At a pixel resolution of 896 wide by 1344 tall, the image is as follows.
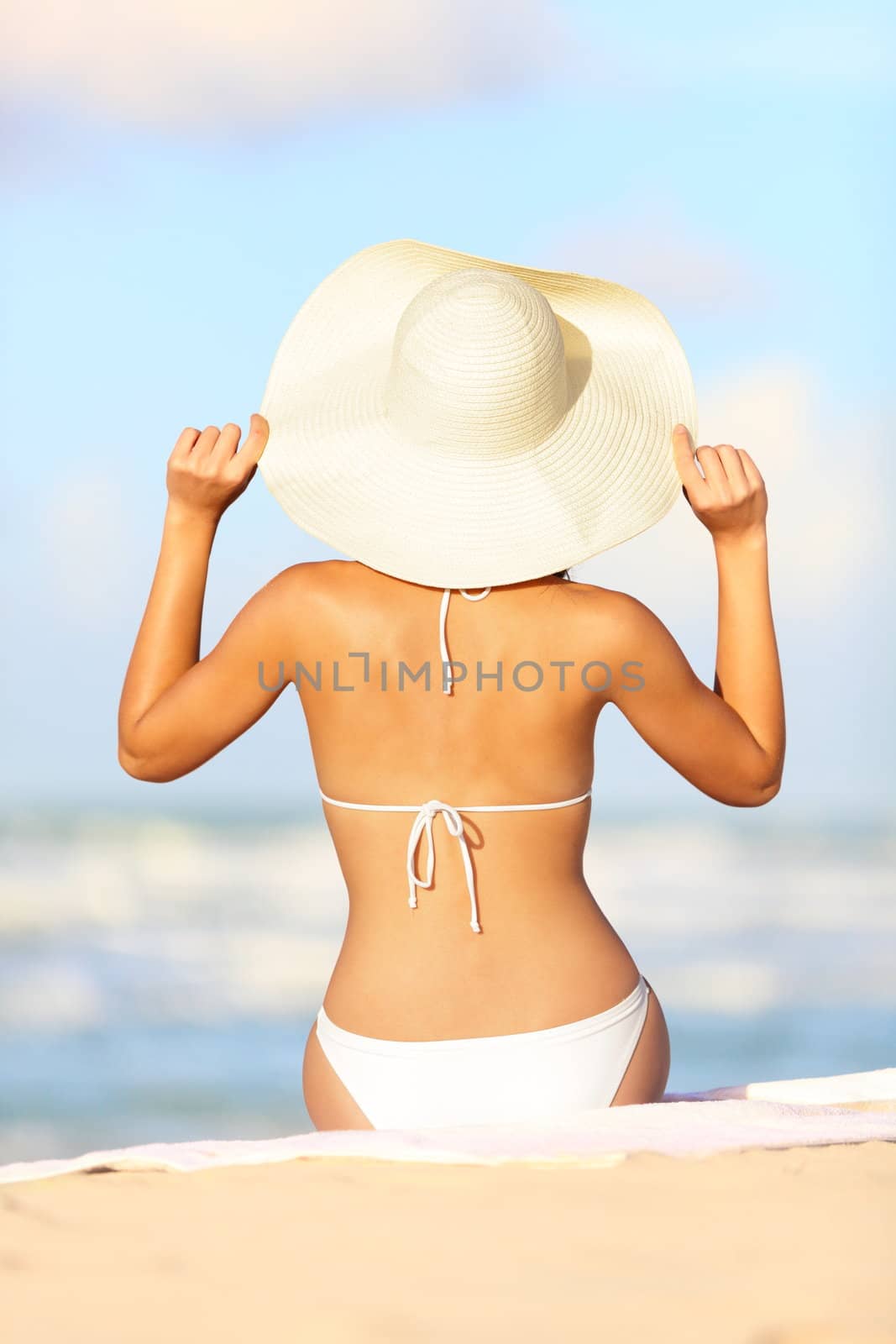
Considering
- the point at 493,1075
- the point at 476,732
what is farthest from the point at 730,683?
the point at 493,1075

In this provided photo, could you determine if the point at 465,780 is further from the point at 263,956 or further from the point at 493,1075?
the point at 263,956

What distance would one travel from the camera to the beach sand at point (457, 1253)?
135cm

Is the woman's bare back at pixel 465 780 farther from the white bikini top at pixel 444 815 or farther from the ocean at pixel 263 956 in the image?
the ocean at pixel 263 956

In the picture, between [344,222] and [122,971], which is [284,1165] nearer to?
[122,971]

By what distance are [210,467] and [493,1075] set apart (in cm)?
96

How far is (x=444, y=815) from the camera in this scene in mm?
2193

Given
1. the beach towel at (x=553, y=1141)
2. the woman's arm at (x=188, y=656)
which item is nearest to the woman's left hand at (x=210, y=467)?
the woman's arm at (x=188, y=656)

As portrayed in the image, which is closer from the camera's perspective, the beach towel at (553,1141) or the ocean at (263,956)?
the beach towel at (553,1141)

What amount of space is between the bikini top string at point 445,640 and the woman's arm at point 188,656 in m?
0.24

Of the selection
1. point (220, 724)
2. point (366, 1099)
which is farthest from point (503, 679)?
point (366, 1099)

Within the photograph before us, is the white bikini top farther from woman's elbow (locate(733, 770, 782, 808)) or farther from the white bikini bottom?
woman's elbow (locate(733, 770, 782, 808))

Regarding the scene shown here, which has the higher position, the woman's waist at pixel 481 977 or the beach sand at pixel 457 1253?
the woman's waist at pixel 481 977

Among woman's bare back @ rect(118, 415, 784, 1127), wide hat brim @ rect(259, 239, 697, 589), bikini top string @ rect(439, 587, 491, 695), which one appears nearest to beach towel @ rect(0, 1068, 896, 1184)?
woman's bare back @ rect(118, 415, 784, 1127)

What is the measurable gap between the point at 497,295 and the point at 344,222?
1327 cm
